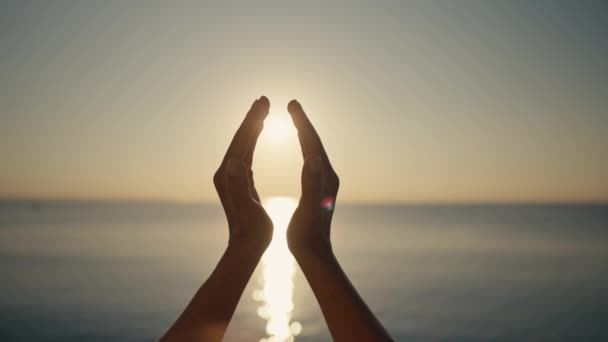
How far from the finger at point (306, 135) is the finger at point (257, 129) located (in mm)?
247

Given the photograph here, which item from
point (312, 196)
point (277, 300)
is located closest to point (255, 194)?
point (312, 196)

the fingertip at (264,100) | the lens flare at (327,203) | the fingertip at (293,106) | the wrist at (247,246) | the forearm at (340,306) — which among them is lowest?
the forearm at (340,306)

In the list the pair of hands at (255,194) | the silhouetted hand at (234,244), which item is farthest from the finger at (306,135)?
the silhouetted hand at (234,244)

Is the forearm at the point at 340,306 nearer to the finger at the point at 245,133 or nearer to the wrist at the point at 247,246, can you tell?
the wrist at the point at 247,246

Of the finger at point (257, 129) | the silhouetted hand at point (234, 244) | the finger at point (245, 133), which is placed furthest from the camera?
the finger at point (257, 129)

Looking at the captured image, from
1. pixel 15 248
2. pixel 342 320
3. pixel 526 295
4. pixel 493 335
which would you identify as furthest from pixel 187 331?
pixel 15 248

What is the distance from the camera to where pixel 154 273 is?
24328 millimetres

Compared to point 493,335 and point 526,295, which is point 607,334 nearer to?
point 493,335

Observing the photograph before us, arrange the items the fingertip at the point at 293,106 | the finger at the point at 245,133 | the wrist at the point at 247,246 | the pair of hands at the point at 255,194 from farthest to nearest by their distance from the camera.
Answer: the fingertip at the point at 293,106 < the finger at the point at 245,133 < the pair of hands at the point at 255,194 < the wrist at the point at 247,246

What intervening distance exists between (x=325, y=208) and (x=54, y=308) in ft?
51.0

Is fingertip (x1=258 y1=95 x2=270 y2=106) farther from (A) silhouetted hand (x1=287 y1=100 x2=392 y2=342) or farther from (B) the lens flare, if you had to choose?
(B) the lens flare

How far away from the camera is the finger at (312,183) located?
152 inches

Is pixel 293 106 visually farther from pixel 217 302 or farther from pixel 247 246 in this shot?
pixel 217 302

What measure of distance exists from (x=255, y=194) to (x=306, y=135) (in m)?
0.79
